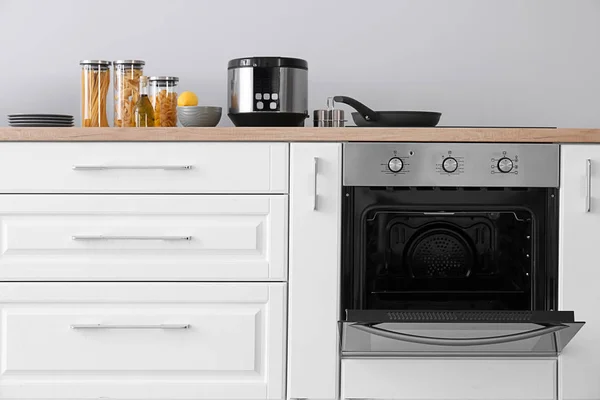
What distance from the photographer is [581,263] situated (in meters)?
2.08

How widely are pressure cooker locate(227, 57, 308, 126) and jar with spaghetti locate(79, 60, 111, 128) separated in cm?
40

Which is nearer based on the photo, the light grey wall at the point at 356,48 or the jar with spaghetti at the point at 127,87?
the jar with spaghetti at the point at 127,87

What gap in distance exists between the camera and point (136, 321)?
6.79 feet

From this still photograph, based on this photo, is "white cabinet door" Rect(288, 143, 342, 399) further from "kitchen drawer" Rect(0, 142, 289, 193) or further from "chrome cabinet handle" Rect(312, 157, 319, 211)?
"kitchen drawer" Rect(0, 142, 289, 193)

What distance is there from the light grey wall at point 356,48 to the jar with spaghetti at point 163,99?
323 mm

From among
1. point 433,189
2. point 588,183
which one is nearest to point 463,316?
point 433,189

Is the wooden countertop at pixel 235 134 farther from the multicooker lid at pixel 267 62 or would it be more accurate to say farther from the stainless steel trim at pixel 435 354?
the stainless steel trim at pixel 435 354

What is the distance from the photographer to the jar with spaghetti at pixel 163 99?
230 cm

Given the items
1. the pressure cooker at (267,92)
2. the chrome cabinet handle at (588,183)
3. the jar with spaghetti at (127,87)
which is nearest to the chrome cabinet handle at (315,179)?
the pressure cooker at (267,92)

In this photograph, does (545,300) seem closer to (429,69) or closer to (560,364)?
(560,364)

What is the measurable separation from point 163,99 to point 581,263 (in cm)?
127

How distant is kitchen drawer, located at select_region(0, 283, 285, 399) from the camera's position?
2070 millimetres

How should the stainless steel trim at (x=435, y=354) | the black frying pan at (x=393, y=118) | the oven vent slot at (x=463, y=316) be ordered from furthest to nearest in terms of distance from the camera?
the black frying pan at (x=393, y=118)
the stainless steel trim at (x=435, y=354)
the oven vent slot at (x=463, y=316)

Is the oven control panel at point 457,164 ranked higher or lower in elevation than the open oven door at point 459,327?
higher
